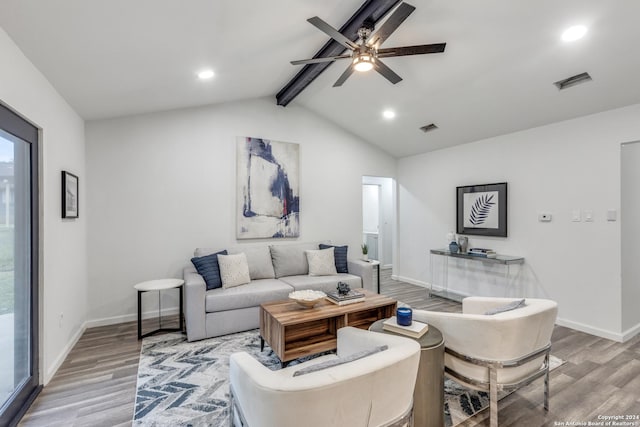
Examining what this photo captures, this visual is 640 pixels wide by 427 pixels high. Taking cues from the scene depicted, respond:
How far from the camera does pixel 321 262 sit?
4387 mm

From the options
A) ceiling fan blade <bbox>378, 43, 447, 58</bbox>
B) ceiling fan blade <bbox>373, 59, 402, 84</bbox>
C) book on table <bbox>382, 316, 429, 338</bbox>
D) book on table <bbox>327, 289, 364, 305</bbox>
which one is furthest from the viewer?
book on table <bbox>327, 289, 364, 305</bbox>

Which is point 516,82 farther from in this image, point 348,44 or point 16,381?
point 16,381

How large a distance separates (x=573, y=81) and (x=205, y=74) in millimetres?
3798

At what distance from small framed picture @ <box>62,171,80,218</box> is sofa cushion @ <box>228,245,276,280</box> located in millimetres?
1747

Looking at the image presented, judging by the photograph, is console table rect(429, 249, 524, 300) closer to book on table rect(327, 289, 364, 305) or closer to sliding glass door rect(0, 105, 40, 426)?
book on table rect(327, 289, 364, 305)

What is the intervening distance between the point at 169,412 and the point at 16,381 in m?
1.12

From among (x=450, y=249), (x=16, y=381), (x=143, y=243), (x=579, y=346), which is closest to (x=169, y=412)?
(x=16, y=381)

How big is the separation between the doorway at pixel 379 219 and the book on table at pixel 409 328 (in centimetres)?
485

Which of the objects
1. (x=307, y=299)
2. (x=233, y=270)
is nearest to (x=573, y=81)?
(x=307, y=299)

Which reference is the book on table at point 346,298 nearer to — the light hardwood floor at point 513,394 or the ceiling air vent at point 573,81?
the light hardwood floor at point 513,394

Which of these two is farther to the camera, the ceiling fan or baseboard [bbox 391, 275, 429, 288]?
baseboard [bbox 391, 275, 429, 288]

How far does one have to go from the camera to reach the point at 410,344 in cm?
143

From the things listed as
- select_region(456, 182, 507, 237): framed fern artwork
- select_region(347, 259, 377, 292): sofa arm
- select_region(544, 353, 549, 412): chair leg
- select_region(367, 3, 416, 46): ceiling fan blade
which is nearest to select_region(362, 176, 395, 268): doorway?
select_region(456, 182, 507, 237): framed fern artwork

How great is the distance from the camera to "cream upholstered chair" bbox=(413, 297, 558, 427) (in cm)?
185
